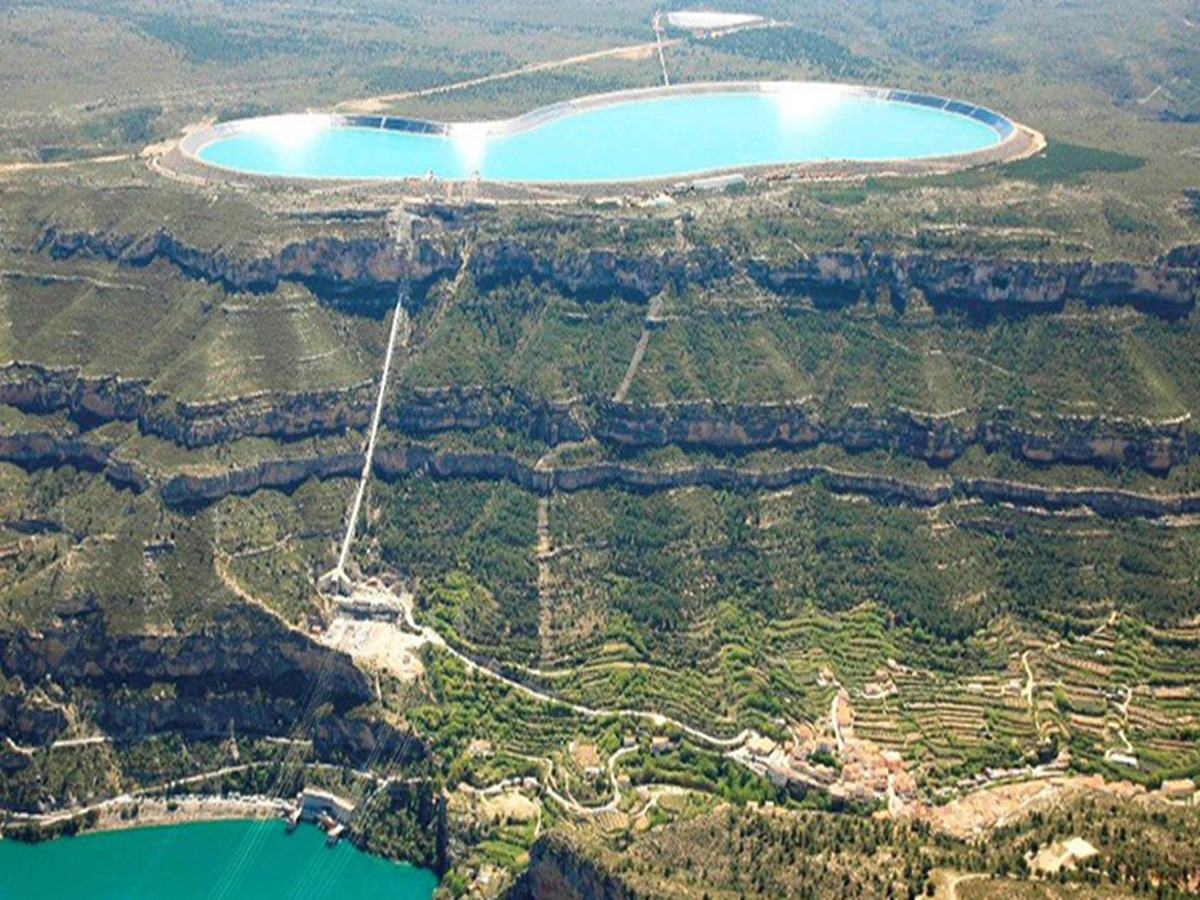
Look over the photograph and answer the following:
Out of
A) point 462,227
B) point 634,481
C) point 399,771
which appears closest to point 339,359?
point 462,227

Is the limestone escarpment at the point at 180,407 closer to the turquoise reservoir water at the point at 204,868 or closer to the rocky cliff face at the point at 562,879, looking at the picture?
the turquoise reservoir water at the point at 204,868

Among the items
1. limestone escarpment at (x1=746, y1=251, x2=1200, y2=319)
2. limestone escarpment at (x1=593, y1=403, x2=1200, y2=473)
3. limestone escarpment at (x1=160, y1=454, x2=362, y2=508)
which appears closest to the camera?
limestone escarpment at (x1=160, y1=454, x2=362, y2=508)

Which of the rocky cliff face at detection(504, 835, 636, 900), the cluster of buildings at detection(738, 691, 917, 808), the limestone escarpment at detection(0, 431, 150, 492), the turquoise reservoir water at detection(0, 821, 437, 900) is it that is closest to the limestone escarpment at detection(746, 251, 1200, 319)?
the cluster of buildings at detection(738, 691, 917, 808)

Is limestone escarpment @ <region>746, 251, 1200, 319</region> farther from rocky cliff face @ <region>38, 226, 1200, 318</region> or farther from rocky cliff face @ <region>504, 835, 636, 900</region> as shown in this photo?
rocky cliff face @ <region>504, 835, 636, 900</region>

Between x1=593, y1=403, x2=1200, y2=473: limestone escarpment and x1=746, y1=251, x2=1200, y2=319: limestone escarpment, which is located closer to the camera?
x1=593, y1=403, x2=1200, y2=473: limestone escarpment

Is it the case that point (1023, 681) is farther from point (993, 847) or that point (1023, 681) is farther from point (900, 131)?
point (900, 131)

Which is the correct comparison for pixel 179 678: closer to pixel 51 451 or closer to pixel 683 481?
pixel 51 451
